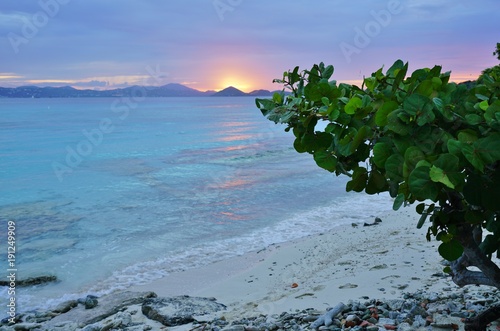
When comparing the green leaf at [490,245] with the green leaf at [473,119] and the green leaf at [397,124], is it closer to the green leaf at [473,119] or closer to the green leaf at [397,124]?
the green leaf at [473,119]

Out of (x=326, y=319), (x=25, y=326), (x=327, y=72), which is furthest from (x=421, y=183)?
(x=25, y=326)

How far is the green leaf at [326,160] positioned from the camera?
2.35 metres

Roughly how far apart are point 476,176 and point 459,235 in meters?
0.76

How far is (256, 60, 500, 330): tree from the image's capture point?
6.09 ft

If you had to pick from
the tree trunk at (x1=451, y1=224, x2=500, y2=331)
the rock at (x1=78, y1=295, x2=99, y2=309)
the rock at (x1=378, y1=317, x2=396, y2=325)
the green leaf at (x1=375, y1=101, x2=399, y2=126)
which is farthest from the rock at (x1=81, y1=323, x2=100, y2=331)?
the green leaf at (x1=375, y1=101, x2=399, y2=126)

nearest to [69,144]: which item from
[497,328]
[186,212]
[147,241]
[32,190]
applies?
[32,190]

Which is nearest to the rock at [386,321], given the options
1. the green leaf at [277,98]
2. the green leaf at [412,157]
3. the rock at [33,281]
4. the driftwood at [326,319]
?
the driftwood at [326,319]

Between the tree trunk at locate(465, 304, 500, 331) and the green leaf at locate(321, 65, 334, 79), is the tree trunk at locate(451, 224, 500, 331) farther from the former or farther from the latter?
the green leaf at locate(321, 65, 334, 79)

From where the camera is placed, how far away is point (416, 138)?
6.72ft

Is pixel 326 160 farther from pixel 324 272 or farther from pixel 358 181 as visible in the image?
pixel 324 272

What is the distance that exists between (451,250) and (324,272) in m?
6.27

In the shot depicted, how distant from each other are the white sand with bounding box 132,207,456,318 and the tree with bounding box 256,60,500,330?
152 inches

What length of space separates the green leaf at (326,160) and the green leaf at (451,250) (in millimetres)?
713

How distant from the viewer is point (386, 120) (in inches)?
82.9
